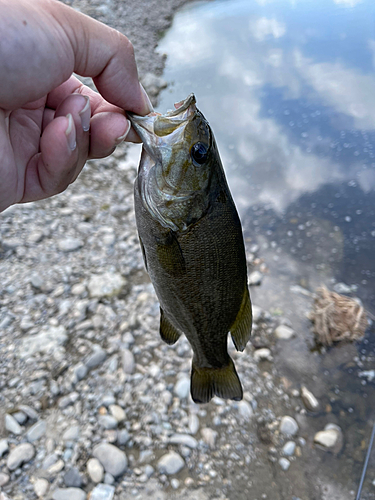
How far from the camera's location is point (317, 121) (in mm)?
7664

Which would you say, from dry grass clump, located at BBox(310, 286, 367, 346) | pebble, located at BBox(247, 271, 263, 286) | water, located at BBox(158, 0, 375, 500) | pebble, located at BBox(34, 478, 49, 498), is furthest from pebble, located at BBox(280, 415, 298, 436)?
pebble, located at BBox(34, 478, 49, 498)

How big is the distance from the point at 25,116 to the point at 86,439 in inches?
91.4

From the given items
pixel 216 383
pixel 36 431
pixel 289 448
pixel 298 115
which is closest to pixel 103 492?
pixel 36 431

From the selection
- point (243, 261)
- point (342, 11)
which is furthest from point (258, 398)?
point (342, 11)

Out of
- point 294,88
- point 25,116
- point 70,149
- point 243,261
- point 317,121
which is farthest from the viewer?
point 294,88

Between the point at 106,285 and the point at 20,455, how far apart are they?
1876 mm

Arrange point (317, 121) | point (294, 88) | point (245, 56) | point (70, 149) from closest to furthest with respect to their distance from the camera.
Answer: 1. point (70, 149)
2. point (317, 121)
3. point (294, 88)
4. point (245, 56)

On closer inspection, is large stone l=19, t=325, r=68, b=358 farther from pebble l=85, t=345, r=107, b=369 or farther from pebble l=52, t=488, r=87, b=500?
pebble l=52, t=488, r=87, b=500

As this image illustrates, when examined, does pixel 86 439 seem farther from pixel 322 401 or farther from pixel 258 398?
pixel 322 401

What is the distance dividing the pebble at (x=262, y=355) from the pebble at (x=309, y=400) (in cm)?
43

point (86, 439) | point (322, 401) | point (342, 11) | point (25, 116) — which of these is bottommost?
point (322, 401)

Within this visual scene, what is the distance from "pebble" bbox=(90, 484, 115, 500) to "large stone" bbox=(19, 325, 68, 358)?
47.8 inches

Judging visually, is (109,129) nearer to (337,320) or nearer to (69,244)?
(69,244)

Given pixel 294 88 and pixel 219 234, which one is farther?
pixel 294 88
